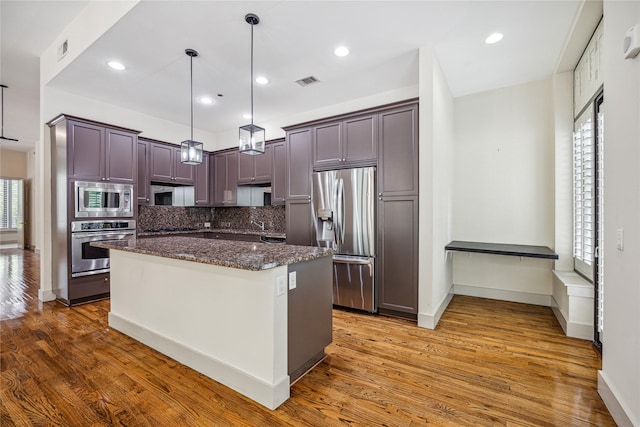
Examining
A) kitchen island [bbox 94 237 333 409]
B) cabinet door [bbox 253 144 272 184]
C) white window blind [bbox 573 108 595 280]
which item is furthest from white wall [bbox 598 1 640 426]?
cabinet door [bbox 253 144 272 184]

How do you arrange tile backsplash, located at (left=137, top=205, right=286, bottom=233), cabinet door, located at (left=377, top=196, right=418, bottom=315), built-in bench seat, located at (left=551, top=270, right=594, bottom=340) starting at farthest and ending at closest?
tile backsplash, located at (left=137, top=205, right=286, bottom=233), cabinet door, located at (left=377, top=196, right=418, bottom=315), built-in bench seat, located at (left=551, top=270, right=594, bottom=340)

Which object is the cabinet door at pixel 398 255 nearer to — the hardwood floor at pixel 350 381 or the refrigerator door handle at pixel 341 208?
the hardwood floor at pixel 350 381

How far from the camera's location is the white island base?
192cm

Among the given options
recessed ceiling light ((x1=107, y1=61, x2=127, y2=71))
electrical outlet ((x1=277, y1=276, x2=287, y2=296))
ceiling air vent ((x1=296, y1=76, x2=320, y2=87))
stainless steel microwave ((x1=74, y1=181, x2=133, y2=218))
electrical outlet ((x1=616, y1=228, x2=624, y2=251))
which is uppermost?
ceiling air vent ((x1=296, y1=76, x2=320, y2=87))

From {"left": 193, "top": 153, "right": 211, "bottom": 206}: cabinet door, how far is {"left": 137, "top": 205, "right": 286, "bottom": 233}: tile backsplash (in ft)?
1.43

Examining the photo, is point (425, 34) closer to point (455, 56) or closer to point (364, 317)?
point (455, 56)

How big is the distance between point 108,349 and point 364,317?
2.61 m

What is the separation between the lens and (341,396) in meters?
2.00

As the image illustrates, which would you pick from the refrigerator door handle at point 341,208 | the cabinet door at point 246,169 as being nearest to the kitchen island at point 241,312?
the refrigerator door handle at point 341,208

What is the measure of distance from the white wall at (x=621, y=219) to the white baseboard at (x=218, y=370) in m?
1.96

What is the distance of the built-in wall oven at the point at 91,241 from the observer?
3.89m

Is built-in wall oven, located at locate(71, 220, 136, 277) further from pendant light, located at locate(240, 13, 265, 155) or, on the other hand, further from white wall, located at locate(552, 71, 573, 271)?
white wall, located at locate(552, 71, 573, 271)

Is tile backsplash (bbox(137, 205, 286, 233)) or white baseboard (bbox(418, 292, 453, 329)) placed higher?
tile backsplash (bbox(137, 205, 286, 233))

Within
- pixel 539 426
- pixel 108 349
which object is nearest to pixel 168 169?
pixel 108 349
